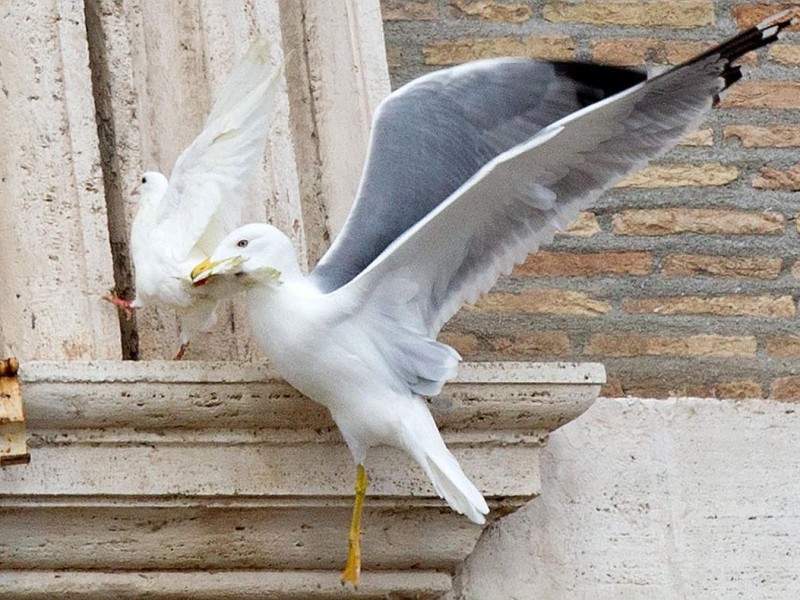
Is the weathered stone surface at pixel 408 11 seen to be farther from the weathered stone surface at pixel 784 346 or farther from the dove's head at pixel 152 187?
the dove's head at pixel 152 187

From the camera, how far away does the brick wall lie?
2.73 meters

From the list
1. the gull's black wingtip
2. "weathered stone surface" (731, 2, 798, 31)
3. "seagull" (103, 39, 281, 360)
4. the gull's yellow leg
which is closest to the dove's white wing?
"seagull" (103, 39, 281, 360)

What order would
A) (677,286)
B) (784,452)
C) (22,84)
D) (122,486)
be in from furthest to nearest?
1. (677,286)
2. (784,452)
3. (22,84)
4. (122,486)

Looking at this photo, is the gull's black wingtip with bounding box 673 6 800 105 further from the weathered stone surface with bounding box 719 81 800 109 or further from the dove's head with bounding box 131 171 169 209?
the weathered stone surface with bounding box 719 81 800 109

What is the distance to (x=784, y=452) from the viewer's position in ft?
8.08

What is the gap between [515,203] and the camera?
2.19 m

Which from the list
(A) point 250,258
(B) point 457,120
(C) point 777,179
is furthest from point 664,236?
(A) point 250,258

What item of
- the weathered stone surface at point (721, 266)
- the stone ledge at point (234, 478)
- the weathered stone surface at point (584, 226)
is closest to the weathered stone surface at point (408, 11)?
the weathered stone surface at point (584, 226)

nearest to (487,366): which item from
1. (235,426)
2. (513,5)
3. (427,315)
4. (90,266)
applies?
(427,315)

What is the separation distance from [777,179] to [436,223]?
833 mm

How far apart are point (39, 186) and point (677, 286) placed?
809 millimetres

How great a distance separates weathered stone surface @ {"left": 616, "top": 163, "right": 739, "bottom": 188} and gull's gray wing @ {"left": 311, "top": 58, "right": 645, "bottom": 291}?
1.92 ft

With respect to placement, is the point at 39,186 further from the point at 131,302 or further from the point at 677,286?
the point at 677,286

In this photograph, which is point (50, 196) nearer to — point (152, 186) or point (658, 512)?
point (152, 186)
